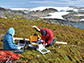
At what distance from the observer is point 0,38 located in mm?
8742

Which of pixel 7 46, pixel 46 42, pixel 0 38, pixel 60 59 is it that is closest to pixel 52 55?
pixel 60 59

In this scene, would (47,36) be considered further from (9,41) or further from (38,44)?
(9,41)

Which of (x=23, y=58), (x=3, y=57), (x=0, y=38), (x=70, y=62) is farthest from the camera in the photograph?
(x=0, y=38)

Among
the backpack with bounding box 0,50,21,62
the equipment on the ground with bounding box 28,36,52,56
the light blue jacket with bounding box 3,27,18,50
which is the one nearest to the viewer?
the light blue jacket with bounding box 3,27,18,50

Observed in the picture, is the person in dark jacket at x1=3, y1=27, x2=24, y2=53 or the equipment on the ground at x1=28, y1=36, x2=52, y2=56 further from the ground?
the person in dark jacket at x1=3, y1=27, x2=24, y2=53

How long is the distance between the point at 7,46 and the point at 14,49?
18.7 inches

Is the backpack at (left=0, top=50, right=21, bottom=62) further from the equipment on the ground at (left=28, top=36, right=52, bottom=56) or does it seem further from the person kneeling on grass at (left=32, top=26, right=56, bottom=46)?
the person kneeling on grass at (left=32, top=26, right=56, bottom=46)

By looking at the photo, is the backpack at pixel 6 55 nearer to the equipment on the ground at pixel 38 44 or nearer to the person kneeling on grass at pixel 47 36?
the equipment on the ground at pixel 38 44

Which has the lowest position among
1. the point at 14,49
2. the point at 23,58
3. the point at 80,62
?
the point at 80,62

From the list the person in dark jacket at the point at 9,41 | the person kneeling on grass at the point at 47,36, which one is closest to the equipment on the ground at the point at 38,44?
the person kneeling on grass at the point at 47,36

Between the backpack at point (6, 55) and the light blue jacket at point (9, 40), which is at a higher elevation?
the light blue jacket at point (9, 40)

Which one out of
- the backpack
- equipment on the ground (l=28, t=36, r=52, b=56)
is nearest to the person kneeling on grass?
equipment on the ground (l=28, t=36, r=52, b=56)

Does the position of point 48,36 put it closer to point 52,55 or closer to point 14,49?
point 52,55

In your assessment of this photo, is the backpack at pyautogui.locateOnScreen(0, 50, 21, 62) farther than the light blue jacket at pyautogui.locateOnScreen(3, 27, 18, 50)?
Yes
